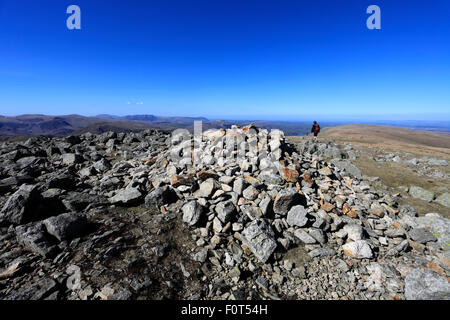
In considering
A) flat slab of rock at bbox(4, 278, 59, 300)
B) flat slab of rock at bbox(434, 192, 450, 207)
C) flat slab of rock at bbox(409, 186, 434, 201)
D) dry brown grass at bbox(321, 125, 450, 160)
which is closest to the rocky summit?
flat slab of rock at bbox(4, 278, 59, 300)

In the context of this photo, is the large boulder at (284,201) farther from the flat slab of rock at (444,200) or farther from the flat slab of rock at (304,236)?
the flat slab of rock at (444,200)

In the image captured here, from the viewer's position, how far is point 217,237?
610cm

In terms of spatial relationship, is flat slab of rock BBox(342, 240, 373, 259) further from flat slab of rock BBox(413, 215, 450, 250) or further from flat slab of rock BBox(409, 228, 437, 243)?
flat slab of rock BBox(413, 215, 450, 250)

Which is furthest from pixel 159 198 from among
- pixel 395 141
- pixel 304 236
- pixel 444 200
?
pixel 395 141

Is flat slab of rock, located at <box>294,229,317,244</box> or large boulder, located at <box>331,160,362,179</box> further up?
large boulder, located at <box>331,160,362,179</box>

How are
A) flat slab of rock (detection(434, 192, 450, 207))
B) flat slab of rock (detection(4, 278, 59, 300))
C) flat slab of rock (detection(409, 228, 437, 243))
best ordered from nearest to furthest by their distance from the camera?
flat slab of rock (detection(4, 278, 59, 300))
flat slab of rock (detection(409, 228, 437, 243))
flat slab of rock (detection(434, 192, 450, 207))

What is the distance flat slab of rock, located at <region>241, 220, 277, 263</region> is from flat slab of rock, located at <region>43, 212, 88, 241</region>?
207 inches

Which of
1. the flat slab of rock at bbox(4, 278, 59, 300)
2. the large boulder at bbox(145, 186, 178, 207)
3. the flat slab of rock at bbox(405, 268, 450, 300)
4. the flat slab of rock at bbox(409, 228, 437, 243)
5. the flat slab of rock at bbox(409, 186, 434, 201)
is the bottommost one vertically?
the flat slab of rock at bbox(405, 268, 450, 300)

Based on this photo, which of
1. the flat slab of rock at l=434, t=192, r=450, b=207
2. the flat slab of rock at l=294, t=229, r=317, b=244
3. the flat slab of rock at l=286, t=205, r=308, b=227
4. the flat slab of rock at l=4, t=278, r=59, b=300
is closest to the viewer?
the flat slab of rock at l=4, t=278, r=59, b=300

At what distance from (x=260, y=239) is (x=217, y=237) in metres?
1.44

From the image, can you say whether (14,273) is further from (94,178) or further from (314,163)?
(314,163)

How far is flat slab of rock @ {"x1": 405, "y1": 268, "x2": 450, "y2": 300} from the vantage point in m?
4.59

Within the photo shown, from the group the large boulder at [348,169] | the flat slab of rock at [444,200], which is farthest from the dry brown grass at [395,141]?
the flat slab of rock at [444,200]

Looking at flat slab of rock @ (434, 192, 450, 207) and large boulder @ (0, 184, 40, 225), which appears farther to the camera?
flat slab of rock @ (434, 192, 450, 207)
